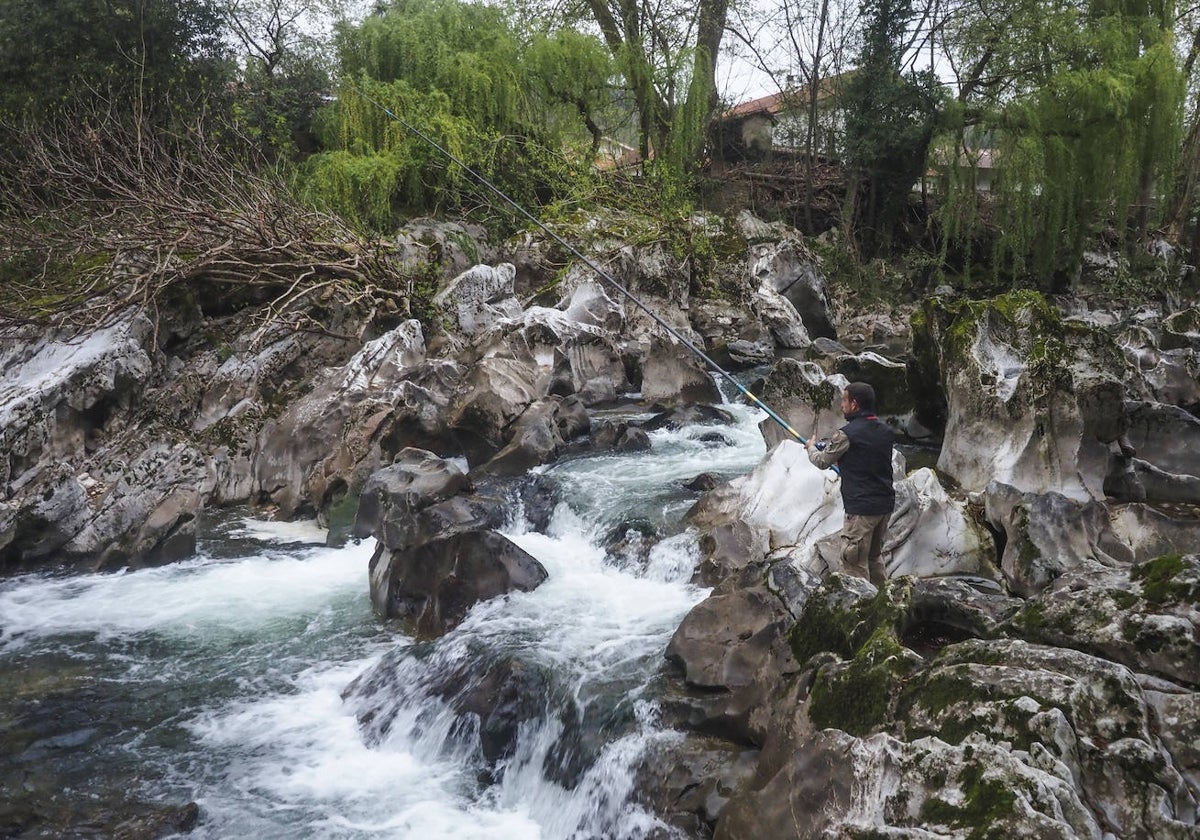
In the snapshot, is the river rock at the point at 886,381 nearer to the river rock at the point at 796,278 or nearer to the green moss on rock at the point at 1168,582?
the green moss on rock at the point at 1168,582

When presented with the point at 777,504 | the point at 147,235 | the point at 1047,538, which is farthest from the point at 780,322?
the point at 1047,538

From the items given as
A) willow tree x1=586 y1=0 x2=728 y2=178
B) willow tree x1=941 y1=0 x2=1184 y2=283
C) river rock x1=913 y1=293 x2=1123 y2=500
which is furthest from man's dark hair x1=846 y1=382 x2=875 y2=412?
willow tree x1=586 y1=0 x2=728 y2=178

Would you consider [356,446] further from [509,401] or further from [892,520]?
[892,520]

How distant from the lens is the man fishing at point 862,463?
17.9 ft

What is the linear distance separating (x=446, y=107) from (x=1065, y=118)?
1136 cm

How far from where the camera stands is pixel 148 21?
46.7 feet

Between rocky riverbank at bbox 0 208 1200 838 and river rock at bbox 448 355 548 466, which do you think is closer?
rocky riverbank at bbox 0 208 1200 838

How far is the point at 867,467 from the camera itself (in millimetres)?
5488

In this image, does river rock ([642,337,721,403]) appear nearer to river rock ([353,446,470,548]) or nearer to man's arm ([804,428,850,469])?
river rock ([353,446,470,548])

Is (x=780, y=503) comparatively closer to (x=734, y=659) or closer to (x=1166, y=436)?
(x=734, y=659)

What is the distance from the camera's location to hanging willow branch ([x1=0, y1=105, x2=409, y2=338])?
35.4 ft

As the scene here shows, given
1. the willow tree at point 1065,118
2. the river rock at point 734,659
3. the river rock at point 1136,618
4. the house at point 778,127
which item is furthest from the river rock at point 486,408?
A: the house at point 778,127

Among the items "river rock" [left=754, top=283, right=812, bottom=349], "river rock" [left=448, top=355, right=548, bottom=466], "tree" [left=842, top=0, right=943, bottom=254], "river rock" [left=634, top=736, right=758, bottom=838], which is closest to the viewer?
"river rock" [left=634, top=736, right=758, bottom=838]

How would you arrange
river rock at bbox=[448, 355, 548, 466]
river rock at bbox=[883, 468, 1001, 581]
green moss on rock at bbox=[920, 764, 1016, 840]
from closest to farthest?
green moss on rock at bbox=[920, 764, 1016, 840] < river rock at bbox=[883, 468, 1001, 581] < river rock at bbox=[448, 355, 548, 466]
